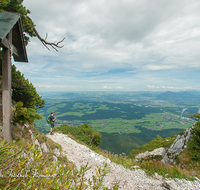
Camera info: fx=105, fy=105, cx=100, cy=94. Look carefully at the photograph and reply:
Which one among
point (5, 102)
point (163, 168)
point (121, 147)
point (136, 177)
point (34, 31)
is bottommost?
point (121, 147)

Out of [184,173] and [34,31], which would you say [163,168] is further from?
[34,31]

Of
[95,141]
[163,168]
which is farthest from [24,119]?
[95,141]

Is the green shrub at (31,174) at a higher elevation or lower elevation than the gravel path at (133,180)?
→ higher

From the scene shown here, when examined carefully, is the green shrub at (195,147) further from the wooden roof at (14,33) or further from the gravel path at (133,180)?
the wooden roof at (14,33)

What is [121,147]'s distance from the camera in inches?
2327

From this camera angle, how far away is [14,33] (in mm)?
5441

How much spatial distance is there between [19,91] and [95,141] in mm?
12199

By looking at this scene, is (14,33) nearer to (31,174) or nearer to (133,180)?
(31,174)

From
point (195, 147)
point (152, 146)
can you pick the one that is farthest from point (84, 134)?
point (152, 146)

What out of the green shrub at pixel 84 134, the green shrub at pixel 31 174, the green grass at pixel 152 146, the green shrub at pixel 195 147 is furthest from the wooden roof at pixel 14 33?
the green grass at pixel 152 146

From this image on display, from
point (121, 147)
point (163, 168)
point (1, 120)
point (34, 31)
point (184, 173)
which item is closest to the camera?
point (1, 120)

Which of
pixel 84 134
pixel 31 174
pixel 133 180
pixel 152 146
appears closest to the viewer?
pixel 31 174

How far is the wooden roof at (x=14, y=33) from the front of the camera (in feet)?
14.1

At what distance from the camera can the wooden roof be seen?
4.29m
